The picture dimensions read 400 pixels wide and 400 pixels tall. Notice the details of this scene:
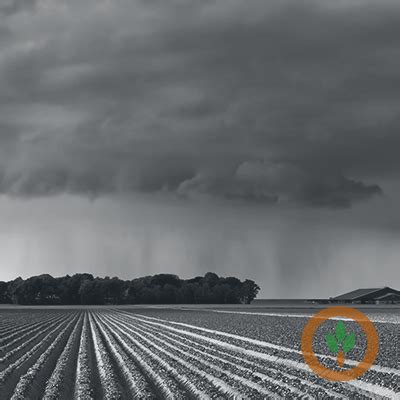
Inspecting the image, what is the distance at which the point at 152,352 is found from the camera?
31.8m

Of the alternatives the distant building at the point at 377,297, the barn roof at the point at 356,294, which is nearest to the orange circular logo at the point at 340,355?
the distant building at the point at 377,297

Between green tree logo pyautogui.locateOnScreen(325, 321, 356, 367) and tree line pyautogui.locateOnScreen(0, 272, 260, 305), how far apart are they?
5101 inches

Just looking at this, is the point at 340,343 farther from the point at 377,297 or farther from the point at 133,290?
the point at 133,290

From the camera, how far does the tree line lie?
170625 mm

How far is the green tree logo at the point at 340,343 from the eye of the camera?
28148 millimetres

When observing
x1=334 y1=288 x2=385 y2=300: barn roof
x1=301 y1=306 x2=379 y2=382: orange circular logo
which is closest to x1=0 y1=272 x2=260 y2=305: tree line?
x1=334 y1=288 x2=385 y2=300: barn roof

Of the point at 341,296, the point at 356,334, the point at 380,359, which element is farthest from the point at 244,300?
the point at 380,359

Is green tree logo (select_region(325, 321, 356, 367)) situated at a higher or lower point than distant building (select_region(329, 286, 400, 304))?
lower

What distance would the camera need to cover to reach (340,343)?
34.5m

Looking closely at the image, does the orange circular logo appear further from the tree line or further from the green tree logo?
the tree line

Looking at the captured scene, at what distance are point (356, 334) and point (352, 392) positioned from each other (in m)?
22.5

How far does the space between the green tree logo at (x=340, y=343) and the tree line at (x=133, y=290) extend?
130 m

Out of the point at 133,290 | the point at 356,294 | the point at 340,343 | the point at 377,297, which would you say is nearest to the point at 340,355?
the point at 340,343

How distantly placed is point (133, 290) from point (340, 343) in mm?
144814
